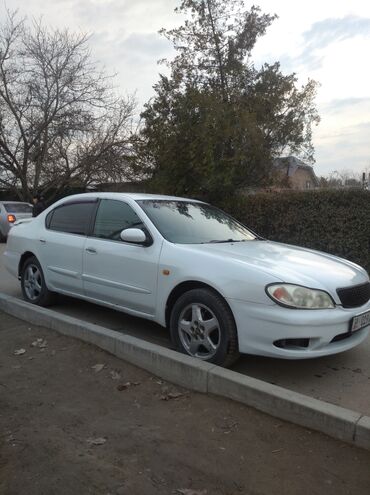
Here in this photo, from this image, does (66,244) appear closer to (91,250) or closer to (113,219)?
(91,250)

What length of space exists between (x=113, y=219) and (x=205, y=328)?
5.92ft

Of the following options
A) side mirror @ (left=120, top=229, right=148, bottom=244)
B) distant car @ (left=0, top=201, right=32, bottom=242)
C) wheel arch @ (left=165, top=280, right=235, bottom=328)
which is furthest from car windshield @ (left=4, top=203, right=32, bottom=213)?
wheel arch @ (left=165, top=280, right=235, bottom=328)

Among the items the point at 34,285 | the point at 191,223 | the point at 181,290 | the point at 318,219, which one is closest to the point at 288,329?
the point at 181,290

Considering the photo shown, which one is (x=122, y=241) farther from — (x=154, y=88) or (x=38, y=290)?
(x=154, y=88)

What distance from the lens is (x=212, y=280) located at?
4023 mm

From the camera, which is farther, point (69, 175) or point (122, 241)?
point (69, 175)

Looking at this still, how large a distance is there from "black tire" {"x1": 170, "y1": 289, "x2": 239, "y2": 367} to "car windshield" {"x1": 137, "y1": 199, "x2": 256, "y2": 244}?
70 centimetres

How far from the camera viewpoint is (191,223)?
5.10 meters

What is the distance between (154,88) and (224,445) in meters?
10.6

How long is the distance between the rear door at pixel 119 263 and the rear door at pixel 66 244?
0.16 m

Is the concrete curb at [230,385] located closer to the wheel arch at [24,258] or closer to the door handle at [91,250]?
the door handle at [91,250]

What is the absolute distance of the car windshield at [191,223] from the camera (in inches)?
189

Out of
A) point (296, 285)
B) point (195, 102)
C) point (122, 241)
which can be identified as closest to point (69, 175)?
point (195, 102)

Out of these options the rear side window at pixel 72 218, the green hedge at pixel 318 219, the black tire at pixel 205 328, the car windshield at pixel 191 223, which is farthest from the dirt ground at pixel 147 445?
the green hedge at pixel 318 219
